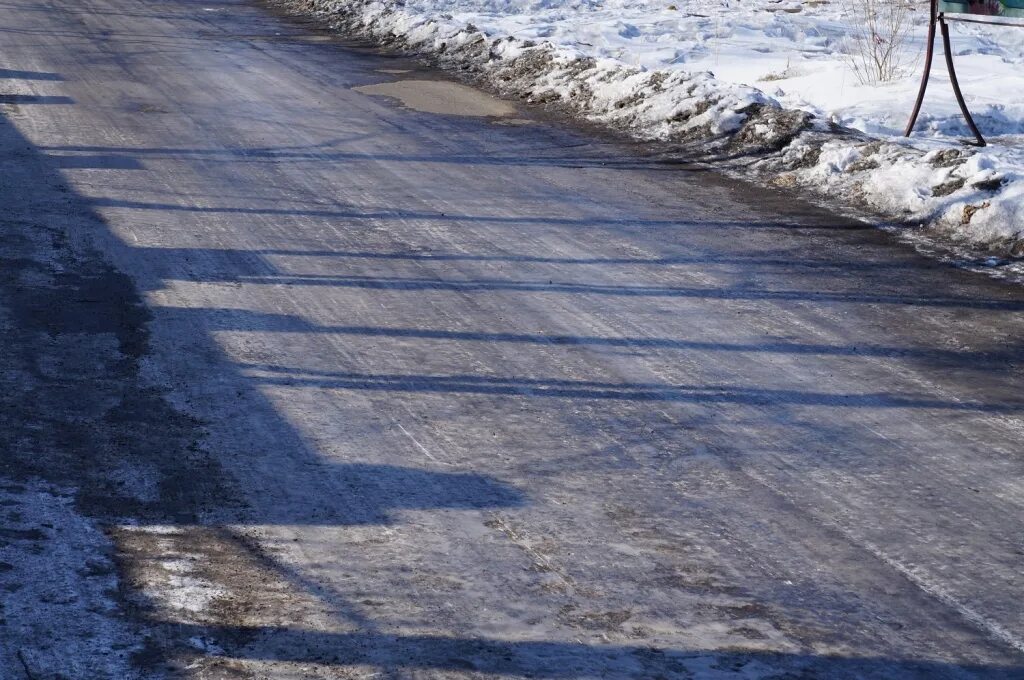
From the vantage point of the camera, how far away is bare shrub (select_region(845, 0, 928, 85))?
13.6m

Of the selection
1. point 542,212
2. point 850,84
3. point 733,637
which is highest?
point 850,84

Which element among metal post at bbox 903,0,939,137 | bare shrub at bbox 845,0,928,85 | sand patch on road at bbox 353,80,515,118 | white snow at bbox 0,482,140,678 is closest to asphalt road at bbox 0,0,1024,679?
white snow at bbox 0,482,140,678

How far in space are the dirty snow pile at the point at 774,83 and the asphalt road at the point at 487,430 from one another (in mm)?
918

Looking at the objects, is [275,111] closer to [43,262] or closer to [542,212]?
[542,212]

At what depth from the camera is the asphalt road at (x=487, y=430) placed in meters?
3.99

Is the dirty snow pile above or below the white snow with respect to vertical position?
above

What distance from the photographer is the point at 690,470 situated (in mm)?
5141

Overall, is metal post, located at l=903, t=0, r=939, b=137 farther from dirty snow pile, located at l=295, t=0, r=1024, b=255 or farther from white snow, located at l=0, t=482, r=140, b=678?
white snow, located at l=0, t=482, r=140, b=678

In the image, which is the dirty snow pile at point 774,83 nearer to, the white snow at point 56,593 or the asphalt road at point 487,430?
the asphalt road at point 487,430

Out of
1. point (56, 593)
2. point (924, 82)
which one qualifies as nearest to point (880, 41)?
point (924, 82)

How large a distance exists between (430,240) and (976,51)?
10.2 m

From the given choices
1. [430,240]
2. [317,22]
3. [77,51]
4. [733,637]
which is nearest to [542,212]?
[430,240]

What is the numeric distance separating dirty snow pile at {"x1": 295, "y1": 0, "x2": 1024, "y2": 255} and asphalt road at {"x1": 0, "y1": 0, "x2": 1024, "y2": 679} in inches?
36.1

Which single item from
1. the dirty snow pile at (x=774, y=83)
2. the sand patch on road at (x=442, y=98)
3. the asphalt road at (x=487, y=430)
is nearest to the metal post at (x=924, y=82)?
the dirty snow pile at (x=774, y=83)
